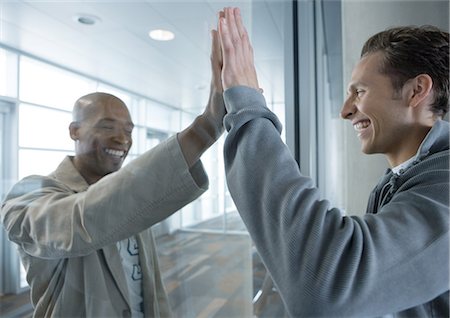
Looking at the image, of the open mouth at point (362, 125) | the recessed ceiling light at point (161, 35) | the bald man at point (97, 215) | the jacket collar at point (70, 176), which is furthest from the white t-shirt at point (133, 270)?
the open mouth at point (362, 125)

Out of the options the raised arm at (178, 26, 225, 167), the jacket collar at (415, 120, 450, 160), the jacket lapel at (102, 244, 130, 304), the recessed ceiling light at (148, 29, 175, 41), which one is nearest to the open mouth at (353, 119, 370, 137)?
the jacket collar at (415, 120, 450, 160)

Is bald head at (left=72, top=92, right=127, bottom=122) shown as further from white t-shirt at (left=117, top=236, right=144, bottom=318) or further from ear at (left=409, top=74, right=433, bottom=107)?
ear at (left=409, top=74, right=433, bottom=107)

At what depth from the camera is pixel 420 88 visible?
750 millimetres

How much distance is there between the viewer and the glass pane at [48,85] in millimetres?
Result: 500

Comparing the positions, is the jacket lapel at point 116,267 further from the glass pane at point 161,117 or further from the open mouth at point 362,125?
the open mouth at point 362,125

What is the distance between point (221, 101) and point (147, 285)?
0.36 meters

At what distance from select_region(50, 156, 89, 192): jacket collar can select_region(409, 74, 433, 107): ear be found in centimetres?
59

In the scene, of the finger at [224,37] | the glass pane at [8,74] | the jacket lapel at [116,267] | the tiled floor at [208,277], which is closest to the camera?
the glass pane at [8,74]

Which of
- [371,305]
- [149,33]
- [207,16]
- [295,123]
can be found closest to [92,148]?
[149,33]

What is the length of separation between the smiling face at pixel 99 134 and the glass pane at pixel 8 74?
8 centimetres

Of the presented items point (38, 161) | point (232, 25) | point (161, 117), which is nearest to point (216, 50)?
point (232, 25)

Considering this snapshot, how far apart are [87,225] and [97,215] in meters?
0.02

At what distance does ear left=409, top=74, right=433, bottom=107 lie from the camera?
2.44 ft

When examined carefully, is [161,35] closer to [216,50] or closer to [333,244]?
[216,50]
